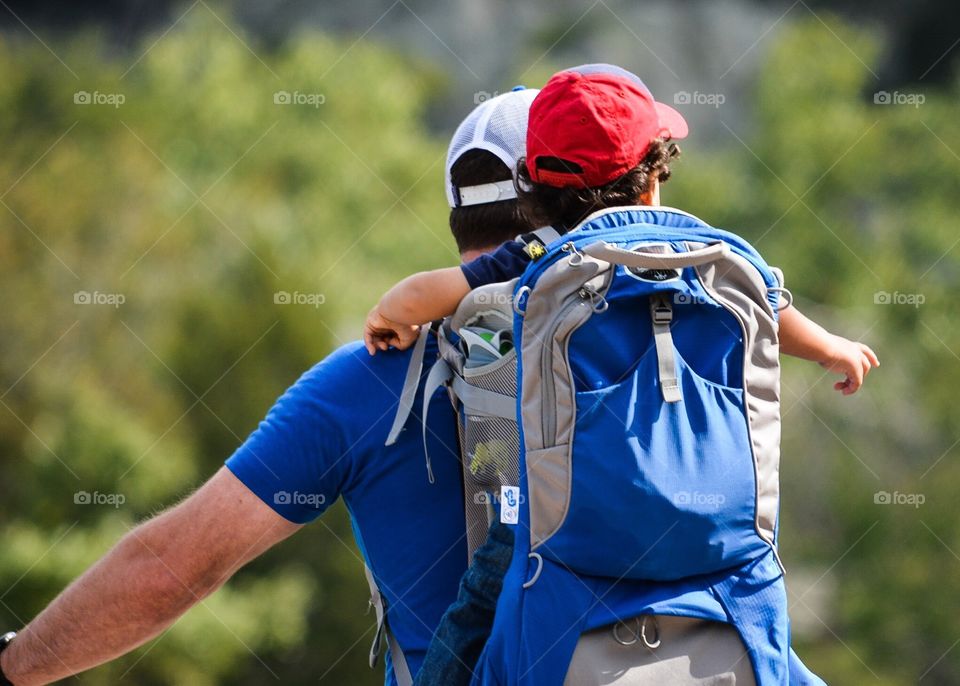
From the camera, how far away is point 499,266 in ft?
5.59

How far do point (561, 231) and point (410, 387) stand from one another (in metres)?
0.35

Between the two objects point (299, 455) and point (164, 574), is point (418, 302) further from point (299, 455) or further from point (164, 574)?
point (164, 574)

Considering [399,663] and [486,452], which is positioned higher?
[486,452]

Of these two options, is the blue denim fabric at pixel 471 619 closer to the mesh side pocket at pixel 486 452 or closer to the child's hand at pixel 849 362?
the mesh side pocket at pixel 486 452

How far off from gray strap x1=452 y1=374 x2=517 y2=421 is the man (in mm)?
136

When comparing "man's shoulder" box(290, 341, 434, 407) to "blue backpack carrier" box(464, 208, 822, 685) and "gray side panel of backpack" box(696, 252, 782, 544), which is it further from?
"gray side panel of backpack" box(696, 252, 782, 544)

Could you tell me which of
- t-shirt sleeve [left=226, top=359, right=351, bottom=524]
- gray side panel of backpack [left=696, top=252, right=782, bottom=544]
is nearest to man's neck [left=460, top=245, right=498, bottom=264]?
t-shirt sleeve [left=226, top=359, right=351, bottom=524]

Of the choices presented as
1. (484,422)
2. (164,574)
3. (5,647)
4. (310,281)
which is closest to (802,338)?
(484,422)

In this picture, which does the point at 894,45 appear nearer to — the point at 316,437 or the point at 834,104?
the point at 834,104

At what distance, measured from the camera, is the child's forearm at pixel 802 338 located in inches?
68.6

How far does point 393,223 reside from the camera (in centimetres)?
1391

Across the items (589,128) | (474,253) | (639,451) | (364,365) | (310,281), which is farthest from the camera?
(310,281)

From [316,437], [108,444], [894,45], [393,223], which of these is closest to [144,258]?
[108,444]

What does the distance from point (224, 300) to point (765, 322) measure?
819 centimetres
